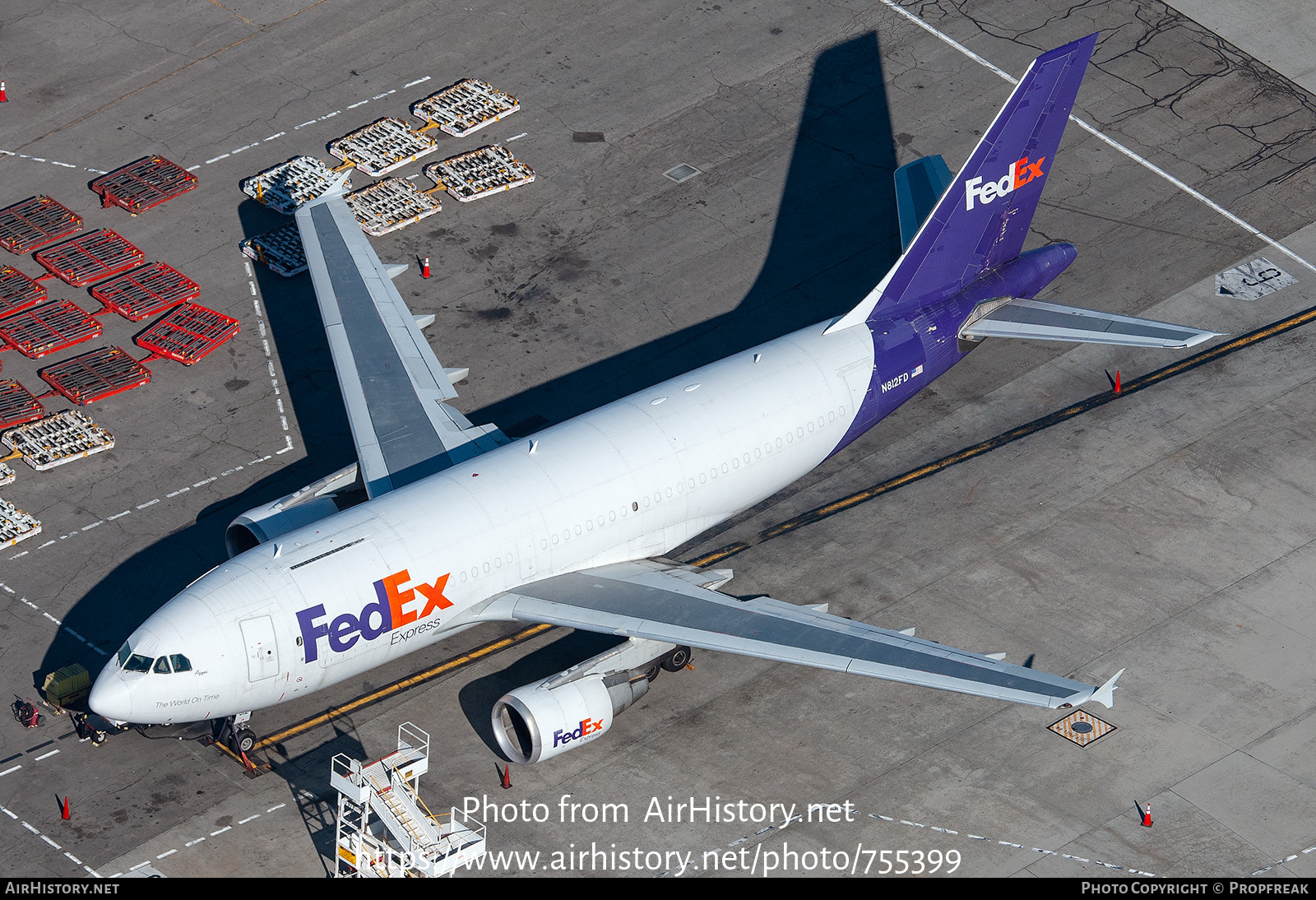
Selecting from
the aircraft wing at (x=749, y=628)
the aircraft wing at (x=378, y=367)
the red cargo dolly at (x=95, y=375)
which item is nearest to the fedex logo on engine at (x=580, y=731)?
the aircraft wing at (x=749, y=628)

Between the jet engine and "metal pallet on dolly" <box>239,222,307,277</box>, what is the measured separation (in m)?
24.4

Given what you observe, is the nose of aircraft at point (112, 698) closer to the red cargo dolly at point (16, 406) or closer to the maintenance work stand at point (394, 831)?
the maintenance work stand at point (394, 831)

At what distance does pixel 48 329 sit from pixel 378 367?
15608 millimetres

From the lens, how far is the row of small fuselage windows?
45.4 m

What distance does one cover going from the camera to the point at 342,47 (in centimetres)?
7444

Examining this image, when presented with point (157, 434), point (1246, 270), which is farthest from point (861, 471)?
point (157, 434)

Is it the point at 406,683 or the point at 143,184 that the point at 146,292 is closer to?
the point at 143,184

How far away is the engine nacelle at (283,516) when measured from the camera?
47.2 m

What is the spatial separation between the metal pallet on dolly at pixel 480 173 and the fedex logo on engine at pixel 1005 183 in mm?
21918

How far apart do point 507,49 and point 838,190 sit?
711 inches

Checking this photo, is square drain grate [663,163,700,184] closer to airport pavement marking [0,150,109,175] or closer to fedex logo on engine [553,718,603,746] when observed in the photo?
airport pavement marking [0,150,109,175]

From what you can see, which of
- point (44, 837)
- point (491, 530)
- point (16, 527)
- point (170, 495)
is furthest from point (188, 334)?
point (44, 837)

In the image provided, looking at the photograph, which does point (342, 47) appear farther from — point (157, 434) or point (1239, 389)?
point (1239, 389)

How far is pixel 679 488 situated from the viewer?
1892 inches
